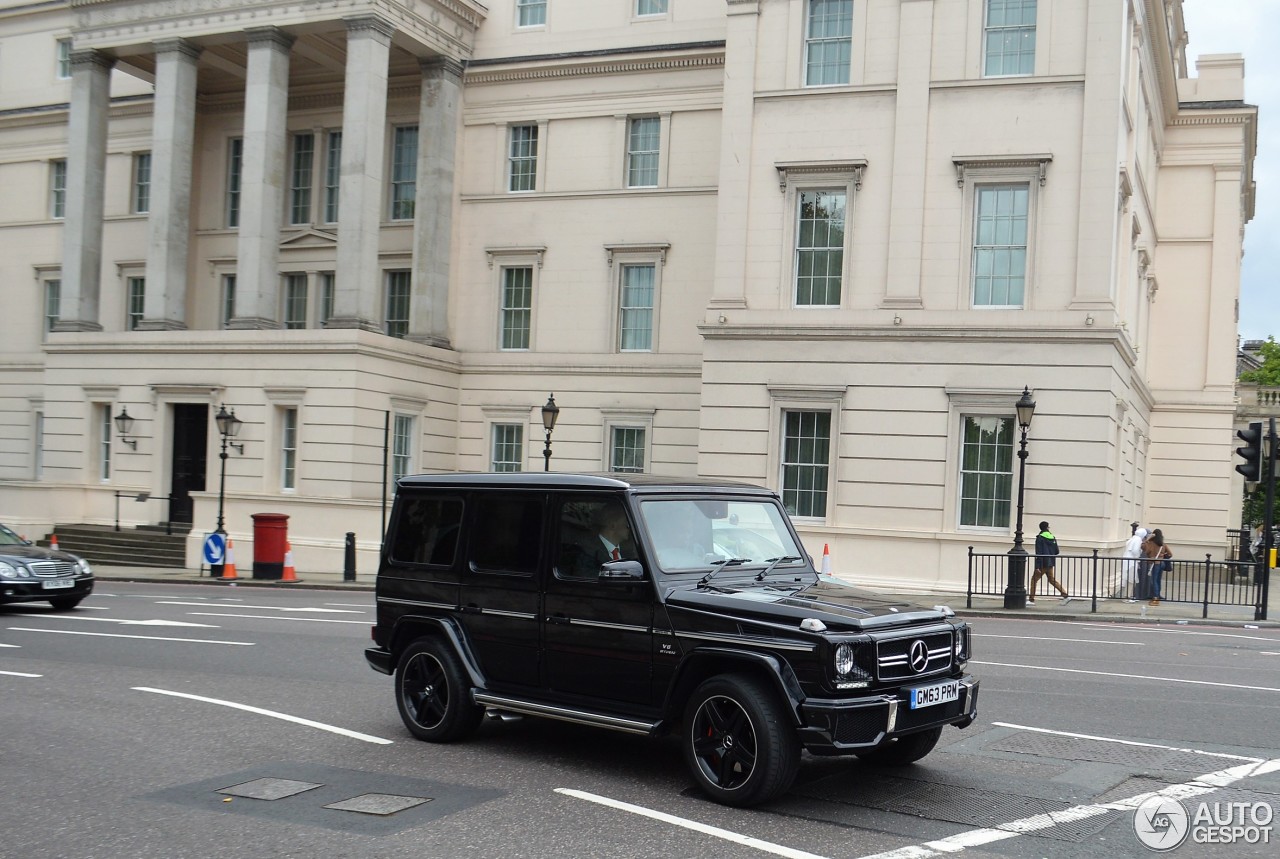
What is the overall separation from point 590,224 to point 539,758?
27745mm

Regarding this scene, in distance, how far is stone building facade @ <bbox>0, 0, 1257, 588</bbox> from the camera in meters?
28.1

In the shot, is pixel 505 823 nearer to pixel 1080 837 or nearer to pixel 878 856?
pixel 878 856

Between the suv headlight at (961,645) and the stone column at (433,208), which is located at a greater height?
the stone column at (433,208)

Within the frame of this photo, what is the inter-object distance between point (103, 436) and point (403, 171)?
37.9 feet

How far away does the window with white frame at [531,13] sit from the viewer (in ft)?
121

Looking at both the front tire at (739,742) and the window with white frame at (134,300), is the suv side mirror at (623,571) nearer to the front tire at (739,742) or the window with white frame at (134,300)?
the front tire at (739,742)

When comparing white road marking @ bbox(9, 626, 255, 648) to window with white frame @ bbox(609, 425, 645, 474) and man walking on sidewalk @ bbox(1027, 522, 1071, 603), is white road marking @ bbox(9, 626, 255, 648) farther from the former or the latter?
window with white frame @ bbox(609, 425, 645, 474)

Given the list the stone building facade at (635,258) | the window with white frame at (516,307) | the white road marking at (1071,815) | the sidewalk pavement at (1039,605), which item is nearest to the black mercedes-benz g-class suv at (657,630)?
the white road marking at (1071,815)

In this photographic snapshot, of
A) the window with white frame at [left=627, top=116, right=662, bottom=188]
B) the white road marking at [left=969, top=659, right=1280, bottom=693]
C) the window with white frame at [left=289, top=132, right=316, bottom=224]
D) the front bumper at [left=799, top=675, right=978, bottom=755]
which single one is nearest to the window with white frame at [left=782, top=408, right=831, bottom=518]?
the window with white frame at [left=627, top=116, right=662, bottom=188]

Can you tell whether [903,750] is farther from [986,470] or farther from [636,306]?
[636,306]

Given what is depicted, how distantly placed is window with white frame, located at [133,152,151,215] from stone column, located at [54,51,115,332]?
3.22m

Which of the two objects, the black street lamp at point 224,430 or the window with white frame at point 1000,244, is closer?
the window with white frame at point 1000,244

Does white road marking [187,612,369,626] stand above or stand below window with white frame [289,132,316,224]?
below

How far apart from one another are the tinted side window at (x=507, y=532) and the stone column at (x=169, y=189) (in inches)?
1132
